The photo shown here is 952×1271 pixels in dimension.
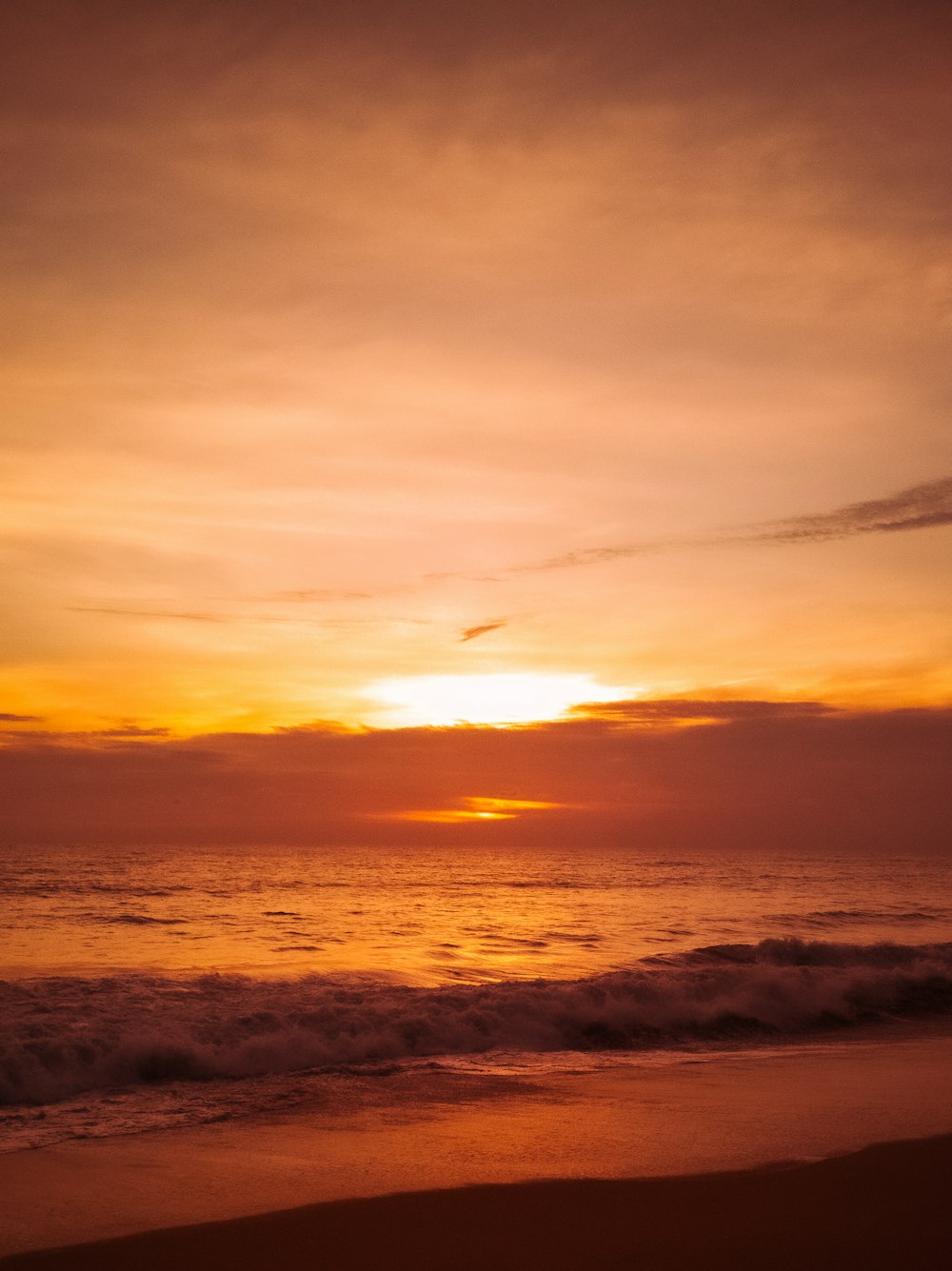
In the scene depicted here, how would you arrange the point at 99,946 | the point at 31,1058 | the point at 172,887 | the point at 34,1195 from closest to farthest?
1. the point at 34,1195
2. the point at 31,1058
3. the point at 99,946
4. the point at 172,887

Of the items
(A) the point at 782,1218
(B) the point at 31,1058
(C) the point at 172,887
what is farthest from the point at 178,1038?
(C) the point at 172,887

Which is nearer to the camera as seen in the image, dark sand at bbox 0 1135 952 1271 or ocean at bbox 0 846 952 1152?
dark sand at bbox 0 1135 952 1271

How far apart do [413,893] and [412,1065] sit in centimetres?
3307

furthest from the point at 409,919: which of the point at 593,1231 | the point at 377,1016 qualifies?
the point at 593,1231

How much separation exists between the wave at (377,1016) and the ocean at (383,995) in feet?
0.13

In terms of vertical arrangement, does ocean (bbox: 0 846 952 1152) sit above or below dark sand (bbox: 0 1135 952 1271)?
below

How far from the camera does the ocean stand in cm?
1155

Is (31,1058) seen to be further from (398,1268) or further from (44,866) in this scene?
(44,866)

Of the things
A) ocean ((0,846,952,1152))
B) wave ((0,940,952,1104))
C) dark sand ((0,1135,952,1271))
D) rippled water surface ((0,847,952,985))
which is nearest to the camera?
dark sand ((0,1135,952,1271))

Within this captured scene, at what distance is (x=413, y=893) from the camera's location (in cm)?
4497

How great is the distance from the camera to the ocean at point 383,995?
1155cm

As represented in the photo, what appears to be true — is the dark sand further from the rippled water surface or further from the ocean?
the rippled water surface

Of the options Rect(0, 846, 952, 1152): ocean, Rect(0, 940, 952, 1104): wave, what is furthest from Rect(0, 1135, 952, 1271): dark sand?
Rect(0, 940, 952, 1104): wave

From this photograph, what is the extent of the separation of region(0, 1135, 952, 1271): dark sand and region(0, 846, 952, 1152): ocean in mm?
3359
